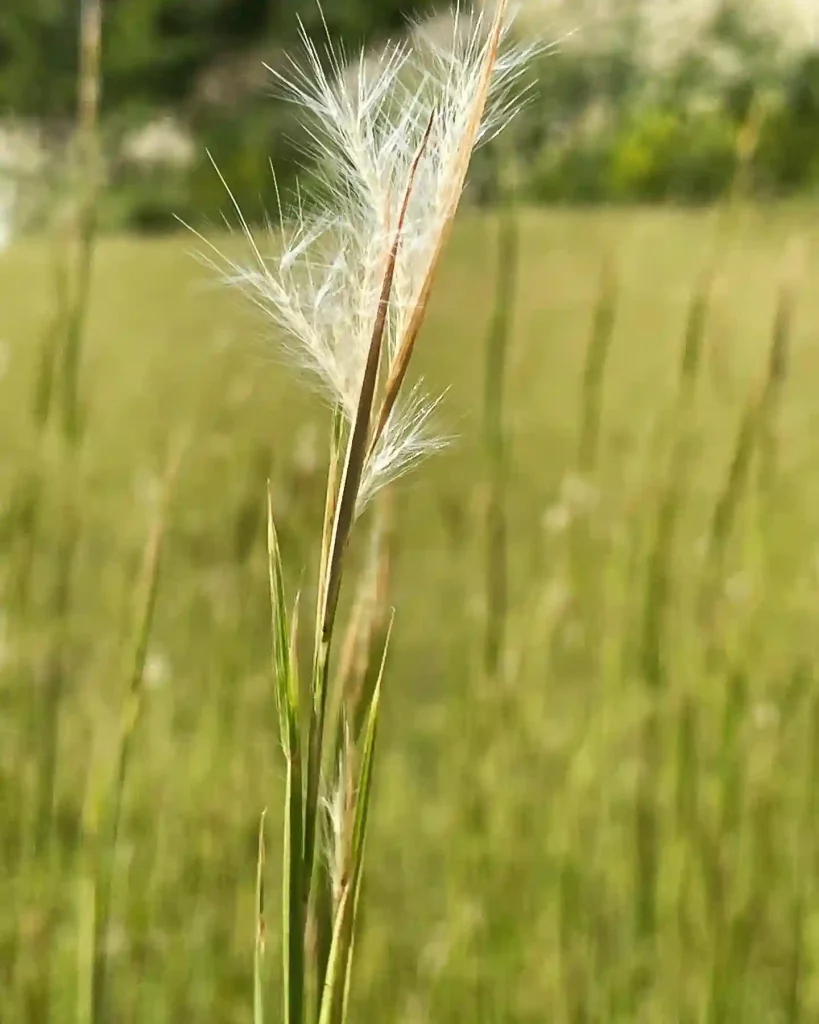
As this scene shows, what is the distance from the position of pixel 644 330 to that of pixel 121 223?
3.43ft

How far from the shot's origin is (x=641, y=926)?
0.43 m

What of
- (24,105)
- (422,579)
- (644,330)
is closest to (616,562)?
(422,579)

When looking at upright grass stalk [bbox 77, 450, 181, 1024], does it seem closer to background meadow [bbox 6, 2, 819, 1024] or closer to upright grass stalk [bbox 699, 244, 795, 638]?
background meadow [bbox 6, 2, 819, 1024]

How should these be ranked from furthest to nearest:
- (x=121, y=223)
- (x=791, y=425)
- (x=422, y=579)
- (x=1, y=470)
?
(x=121, y=223), (x=791, y=425), (x=422, y=579), (x=1, y=470)

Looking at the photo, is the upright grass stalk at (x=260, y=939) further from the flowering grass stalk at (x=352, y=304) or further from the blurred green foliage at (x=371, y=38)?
the blurred green foliage at (x=371, y=38)

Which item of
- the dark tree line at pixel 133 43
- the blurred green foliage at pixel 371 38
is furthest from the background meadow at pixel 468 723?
the dark tree line at pixel 133 43

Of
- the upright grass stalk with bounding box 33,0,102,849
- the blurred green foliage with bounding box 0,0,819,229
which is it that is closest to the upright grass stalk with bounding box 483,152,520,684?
the upright grass stalk with bounding box 33,0,102,849

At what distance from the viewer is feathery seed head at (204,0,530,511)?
113 millimetres

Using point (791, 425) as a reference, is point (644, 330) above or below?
above

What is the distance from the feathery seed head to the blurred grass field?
1 cm

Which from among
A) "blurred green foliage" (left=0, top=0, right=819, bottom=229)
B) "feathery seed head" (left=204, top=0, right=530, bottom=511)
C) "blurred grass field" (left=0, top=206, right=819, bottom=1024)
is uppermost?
"blurred green foliage" (left=0, top=0, right=819, bottom=229)

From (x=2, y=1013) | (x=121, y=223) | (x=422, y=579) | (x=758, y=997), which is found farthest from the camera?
(x=121, y=223)

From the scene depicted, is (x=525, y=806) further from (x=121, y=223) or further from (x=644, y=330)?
(x=121, y=223)

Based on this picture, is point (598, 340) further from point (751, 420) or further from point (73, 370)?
point (73, 370)
